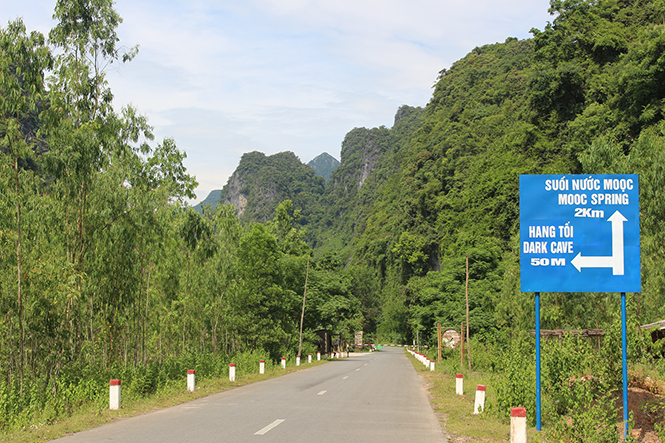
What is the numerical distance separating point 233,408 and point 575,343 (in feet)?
24.9

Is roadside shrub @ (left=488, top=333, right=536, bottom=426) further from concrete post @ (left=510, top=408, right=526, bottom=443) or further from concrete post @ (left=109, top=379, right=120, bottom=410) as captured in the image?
concrete post @ (left=109, top=379, right=120, bottom=410)

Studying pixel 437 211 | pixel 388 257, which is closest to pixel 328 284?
pixel 437 211

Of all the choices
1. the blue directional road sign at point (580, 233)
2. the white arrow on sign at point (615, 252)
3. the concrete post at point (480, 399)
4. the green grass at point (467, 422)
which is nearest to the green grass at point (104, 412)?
the green grass at point (467, 422)

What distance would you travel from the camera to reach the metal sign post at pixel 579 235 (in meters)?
8.73

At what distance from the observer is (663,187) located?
20703mm

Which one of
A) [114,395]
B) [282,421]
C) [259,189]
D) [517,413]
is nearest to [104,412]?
[114,395]

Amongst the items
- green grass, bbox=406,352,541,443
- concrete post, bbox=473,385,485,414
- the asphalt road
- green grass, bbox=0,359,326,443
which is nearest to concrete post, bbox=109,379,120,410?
green grass, bbox=0,359,326,443

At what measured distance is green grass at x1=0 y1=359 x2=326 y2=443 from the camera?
337 inches

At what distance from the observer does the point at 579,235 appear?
8844 mm

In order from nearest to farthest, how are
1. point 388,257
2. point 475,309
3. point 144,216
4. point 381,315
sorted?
point 144,216 → point 475,309 → point 388,257 → point 381,315

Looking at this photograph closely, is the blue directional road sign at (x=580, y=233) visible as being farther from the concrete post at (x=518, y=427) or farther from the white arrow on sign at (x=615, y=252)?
the concrete post at (x=518, y=427)

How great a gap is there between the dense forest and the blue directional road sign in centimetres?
135

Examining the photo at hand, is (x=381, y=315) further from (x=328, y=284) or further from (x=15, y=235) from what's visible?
(x=15, y=235)

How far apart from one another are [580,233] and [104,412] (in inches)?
401
